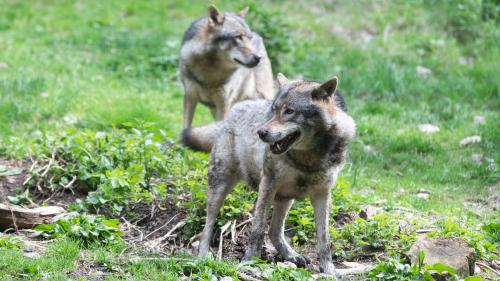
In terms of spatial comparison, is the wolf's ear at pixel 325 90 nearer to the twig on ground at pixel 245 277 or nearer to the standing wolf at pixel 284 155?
the standing wolf at pixel 284 155

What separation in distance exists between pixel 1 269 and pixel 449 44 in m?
9.58

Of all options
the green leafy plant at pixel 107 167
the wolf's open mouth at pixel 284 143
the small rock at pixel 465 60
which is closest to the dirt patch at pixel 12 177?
the green leafy plant at pixel 107 167

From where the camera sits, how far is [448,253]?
588 centimetres

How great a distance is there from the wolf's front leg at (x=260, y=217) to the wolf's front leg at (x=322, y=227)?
38cm

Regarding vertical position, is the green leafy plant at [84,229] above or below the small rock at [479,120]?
below

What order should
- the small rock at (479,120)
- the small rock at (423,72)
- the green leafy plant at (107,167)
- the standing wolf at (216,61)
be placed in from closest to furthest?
the green leafy plant at (107,167), the standing wolf at (216,61), the small rock at (479,120), the small rock at (423,72)

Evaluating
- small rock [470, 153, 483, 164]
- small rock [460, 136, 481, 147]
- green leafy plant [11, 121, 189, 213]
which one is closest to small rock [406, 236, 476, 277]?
green leafy plant [11, 121, 189, 213]

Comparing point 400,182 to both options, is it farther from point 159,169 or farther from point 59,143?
point 59,143

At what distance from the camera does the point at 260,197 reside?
6.19m

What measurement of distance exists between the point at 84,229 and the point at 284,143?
176 cm

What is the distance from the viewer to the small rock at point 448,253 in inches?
227

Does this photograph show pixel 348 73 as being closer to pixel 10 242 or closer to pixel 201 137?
pixel 201 137

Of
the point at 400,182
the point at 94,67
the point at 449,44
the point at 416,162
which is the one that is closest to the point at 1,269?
the point at 400,182

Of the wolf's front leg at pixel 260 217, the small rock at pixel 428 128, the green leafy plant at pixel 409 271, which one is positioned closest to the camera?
the green leafy plant at pixel 409 271
